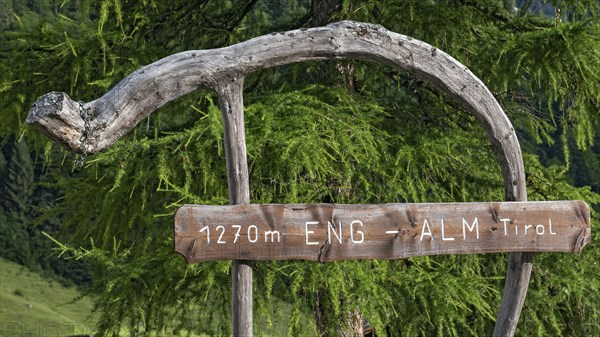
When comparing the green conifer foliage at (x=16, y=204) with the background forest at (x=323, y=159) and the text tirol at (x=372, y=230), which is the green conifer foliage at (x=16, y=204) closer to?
the background forest at (x=323, y=159)

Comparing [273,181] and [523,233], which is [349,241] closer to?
[523,233]

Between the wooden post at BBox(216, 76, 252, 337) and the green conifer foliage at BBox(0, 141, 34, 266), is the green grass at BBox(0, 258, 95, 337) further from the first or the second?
the wooden post at BBox(216, 76, 252, 337)

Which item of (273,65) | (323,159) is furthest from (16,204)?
(273,65)

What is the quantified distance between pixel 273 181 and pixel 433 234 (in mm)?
1467

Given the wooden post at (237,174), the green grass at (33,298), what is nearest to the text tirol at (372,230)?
the wooden post at (237,174)

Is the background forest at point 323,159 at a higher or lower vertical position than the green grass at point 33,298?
lower

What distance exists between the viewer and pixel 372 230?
3.79 meters

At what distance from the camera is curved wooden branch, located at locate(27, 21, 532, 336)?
3.47 metres

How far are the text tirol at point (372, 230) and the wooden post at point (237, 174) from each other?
0.12m

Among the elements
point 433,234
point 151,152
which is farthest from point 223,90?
point 151,152

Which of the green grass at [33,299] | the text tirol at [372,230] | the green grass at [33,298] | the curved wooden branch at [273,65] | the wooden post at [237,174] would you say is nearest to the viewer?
the curved wooden branch at [273,65]

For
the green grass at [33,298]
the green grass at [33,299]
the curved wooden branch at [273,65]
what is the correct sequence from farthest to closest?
the green grass at [33,298] → the green grass at [33,299] → the curved wooden branch at [273,65]

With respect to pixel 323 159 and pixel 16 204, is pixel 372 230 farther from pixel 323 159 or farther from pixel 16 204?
pixel 16 204

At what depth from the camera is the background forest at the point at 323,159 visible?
17.0 feet
